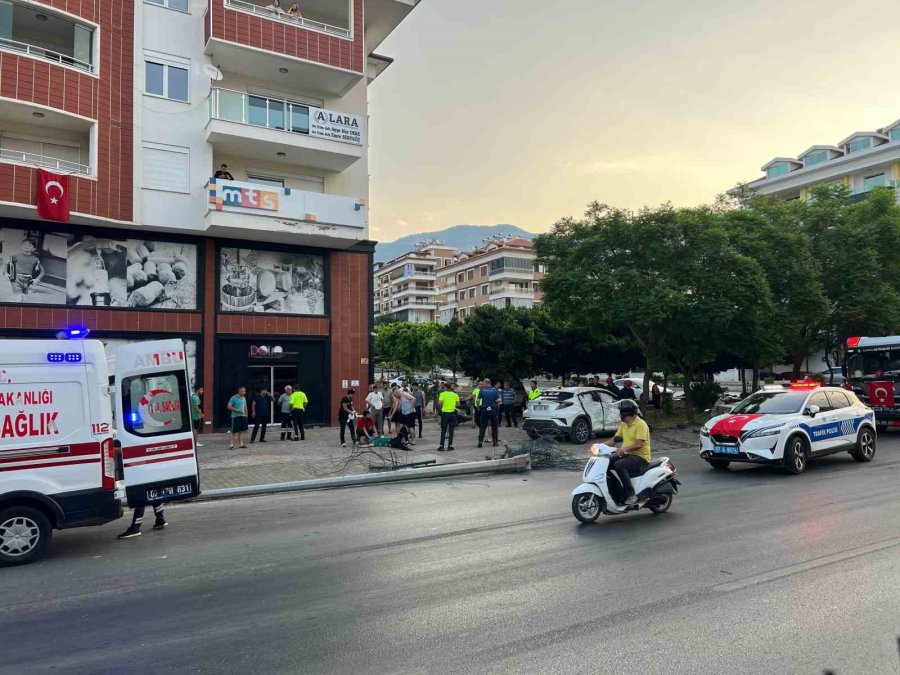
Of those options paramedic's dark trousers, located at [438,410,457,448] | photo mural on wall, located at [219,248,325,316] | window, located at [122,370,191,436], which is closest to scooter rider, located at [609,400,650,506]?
window, located at [122,370,191,436]

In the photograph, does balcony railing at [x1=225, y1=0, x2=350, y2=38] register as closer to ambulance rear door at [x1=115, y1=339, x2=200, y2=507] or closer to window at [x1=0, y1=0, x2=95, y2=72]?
window at [x1=0, y1=0, x2=95, y2=72]

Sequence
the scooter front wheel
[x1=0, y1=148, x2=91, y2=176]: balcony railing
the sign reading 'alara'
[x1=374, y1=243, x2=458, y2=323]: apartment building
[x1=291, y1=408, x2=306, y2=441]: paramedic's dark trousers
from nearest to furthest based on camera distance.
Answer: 1. the scooter front wheel
2. [x1=0, y1=148, x2=91, y2=176]: balcony railing
3. [x1=291, y1=408, x2=306, y2=441]: paramedic's dark trousers
4. the sign reading 'alara'
5. [x1=374, y1=243, x2=458, y2=323]: apartment building

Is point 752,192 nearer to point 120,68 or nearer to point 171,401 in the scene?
point 120,68

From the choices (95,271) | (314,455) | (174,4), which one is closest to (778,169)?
(174,4)

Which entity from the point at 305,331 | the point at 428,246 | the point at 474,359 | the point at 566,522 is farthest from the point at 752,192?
the point at 428,246

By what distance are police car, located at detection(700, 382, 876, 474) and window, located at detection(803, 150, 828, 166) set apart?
56.1 m

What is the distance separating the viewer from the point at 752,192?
28781 millimetres

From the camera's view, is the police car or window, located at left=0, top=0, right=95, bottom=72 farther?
window, located at left=0, top=0, right=95, bottom=72

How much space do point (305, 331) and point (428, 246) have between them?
86.7 m

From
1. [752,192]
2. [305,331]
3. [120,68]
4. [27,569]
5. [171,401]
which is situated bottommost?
[27,569]

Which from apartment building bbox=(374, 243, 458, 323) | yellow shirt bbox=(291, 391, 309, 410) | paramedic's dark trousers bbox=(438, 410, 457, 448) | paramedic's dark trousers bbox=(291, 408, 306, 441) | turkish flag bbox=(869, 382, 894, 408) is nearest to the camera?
paramedic's dark trousers bbox=(438, 410, 457, 448)

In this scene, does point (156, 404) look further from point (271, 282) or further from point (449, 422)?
point (271, 282)

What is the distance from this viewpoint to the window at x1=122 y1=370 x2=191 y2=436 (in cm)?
861

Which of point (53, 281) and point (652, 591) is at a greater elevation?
point (53, 281)
